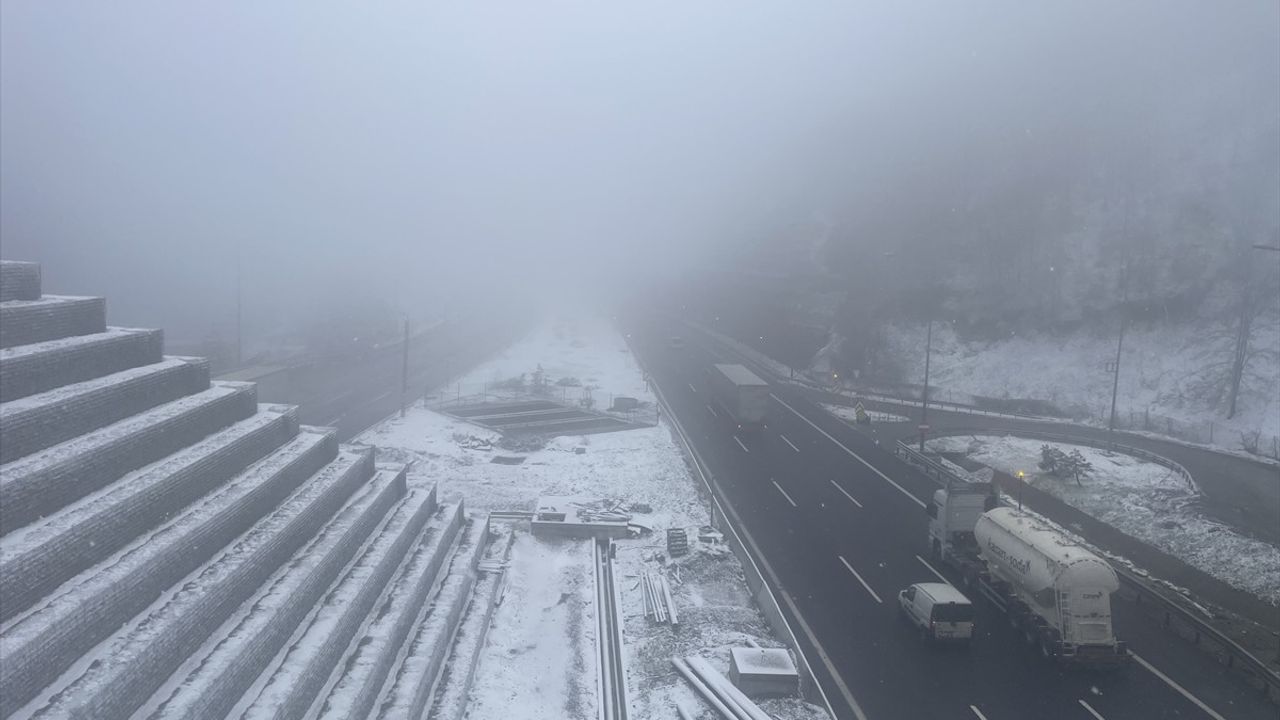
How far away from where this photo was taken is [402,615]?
19172 millimetres

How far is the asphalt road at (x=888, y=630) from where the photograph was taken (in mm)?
18078

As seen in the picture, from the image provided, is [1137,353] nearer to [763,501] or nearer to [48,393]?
[763,501]

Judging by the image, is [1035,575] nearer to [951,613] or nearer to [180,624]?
[951,613]

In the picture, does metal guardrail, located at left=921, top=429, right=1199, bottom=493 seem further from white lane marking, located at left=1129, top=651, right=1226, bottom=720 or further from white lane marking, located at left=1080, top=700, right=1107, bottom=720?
white lane marking, located at left=1080, top=700, right=1107, bottom=720

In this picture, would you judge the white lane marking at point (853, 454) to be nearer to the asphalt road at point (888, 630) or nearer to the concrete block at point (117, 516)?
the asphalt road at point (888, 630)

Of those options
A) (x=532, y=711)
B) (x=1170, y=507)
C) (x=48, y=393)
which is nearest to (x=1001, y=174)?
(x=1170, y=507)

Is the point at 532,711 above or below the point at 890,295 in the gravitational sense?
below

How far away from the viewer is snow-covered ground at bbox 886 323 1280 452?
148 feet

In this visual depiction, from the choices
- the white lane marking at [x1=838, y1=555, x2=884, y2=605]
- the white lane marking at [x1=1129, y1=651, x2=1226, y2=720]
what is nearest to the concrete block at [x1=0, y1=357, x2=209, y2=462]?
the white lane marking at [x1=838, y1=555, x2=884, y2=605]

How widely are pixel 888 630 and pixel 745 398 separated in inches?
999

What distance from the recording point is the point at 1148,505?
32.3 meters

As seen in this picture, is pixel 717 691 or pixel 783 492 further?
pixel 783 492

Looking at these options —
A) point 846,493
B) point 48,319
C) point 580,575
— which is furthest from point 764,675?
point 48,319

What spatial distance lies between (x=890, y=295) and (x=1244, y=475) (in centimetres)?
4116
